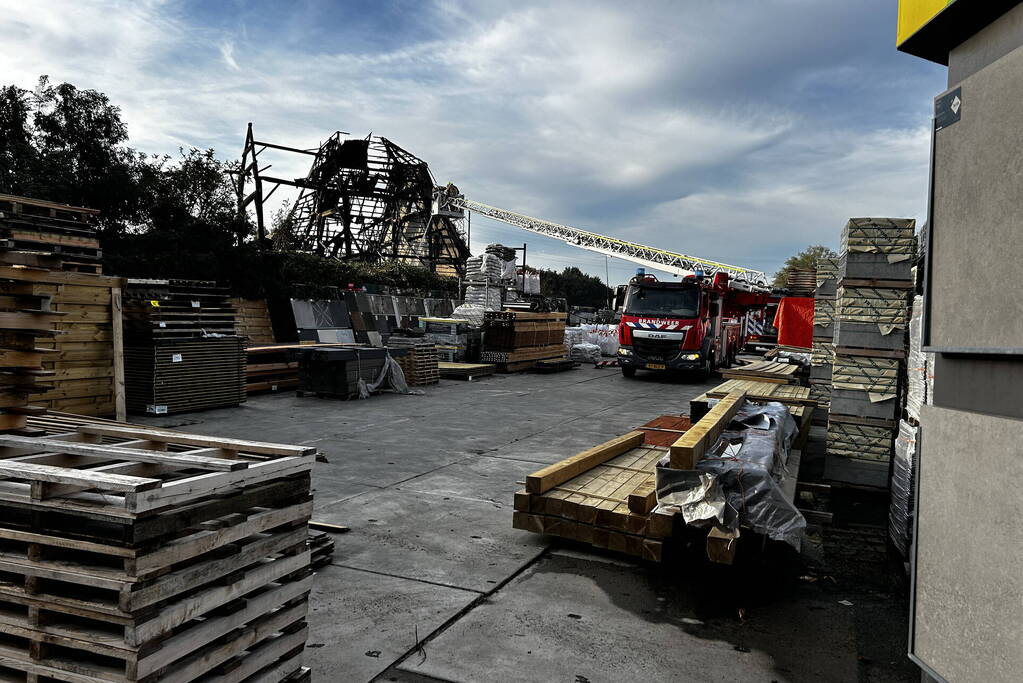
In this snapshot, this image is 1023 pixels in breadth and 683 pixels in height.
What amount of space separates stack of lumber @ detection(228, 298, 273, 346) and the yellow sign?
19545mm

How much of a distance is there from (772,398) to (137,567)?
9.05m

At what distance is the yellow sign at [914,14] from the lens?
2.63 meters

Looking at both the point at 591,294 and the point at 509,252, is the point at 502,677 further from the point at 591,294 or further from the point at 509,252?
the point at 591,294

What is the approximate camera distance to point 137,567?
2.33 m

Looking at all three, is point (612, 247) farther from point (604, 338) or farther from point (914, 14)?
point (914, 14)

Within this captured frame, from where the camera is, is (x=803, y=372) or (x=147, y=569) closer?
(x=147, y=569)

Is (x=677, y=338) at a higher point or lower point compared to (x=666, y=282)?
lower

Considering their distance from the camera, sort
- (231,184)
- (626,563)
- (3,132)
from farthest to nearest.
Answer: (231,184) → (3,132) → (626,563)

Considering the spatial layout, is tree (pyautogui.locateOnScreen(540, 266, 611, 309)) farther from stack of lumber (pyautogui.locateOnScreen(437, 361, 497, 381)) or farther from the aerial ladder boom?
stack of lumber (pyautogui.locateOnScreen(437, 361, 497, 381))

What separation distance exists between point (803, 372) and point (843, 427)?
10127 mm

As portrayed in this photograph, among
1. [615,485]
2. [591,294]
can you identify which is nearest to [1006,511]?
[615,485]

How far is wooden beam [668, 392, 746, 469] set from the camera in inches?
199

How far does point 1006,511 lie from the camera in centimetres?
219

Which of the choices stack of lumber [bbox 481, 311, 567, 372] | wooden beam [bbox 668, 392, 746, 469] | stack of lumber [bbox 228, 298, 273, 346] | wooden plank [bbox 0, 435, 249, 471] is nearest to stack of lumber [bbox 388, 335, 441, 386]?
stack of lumber [bbox 481, 311, 567, 372]
